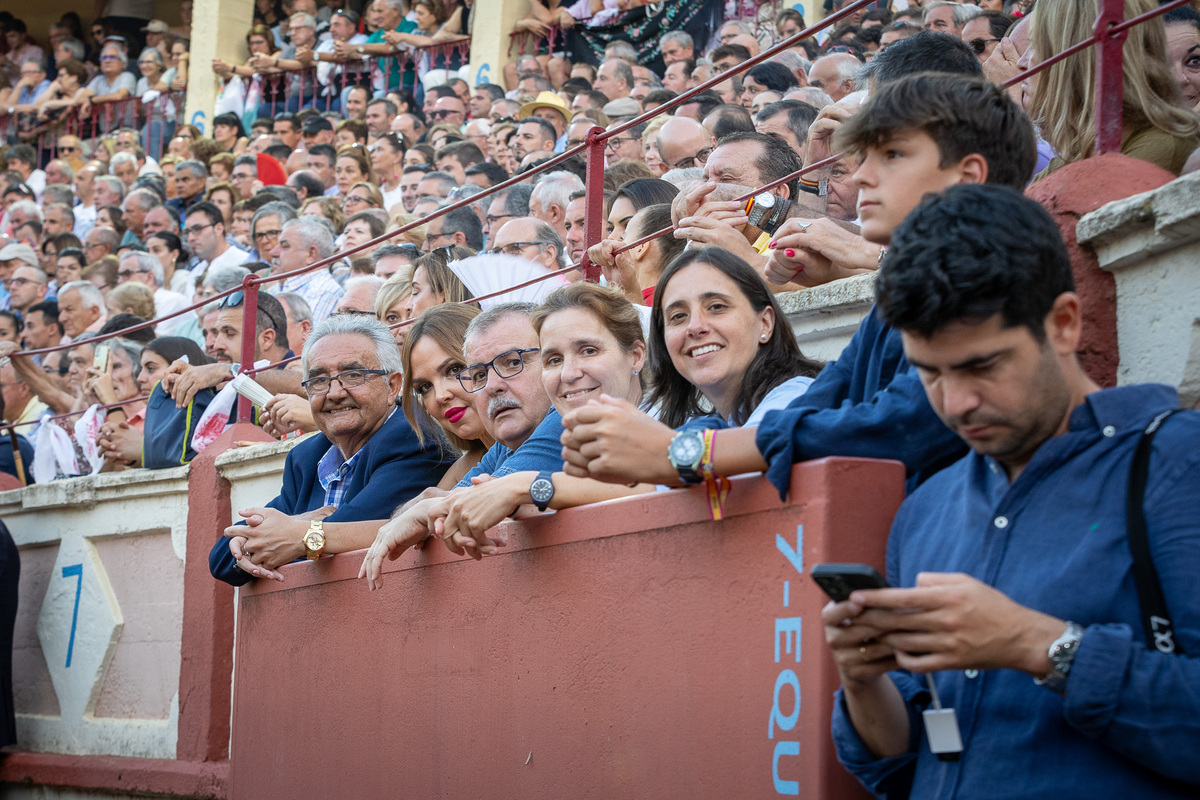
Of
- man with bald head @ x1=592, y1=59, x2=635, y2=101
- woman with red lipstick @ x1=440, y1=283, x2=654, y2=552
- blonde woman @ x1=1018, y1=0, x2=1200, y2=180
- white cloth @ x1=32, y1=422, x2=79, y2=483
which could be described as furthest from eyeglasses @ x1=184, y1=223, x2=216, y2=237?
blonde woman @ x1=1018, y1=0, x2=1200, y2=180

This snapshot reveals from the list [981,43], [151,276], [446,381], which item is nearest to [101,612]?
[446,381]

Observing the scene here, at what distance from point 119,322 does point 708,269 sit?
20.9ft

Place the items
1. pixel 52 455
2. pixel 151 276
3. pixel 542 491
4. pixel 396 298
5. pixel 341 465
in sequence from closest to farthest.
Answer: pixel 542 491
pixel 341 465
pixel 396 298
pixel 52 455
pixel 151 276

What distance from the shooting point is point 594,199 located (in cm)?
473

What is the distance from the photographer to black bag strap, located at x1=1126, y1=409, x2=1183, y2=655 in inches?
→ 69.5

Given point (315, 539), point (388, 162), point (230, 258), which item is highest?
point (388, 162)

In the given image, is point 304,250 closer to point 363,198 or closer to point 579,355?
point 363,198

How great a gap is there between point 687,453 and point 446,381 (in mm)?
1867

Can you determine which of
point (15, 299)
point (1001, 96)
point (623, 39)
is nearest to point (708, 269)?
point (1001, 96)

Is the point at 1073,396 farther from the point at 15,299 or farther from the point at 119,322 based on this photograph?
the point at 15,299

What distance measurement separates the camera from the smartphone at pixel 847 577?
1827 mm

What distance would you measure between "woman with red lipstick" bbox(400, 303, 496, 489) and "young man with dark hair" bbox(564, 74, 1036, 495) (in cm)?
175

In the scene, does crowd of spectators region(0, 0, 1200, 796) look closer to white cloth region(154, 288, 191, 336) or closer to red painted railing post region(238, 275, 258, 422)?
white cloth region(154, 288, 191, 336)

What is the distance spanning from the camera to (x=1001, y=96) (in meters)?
2.47
